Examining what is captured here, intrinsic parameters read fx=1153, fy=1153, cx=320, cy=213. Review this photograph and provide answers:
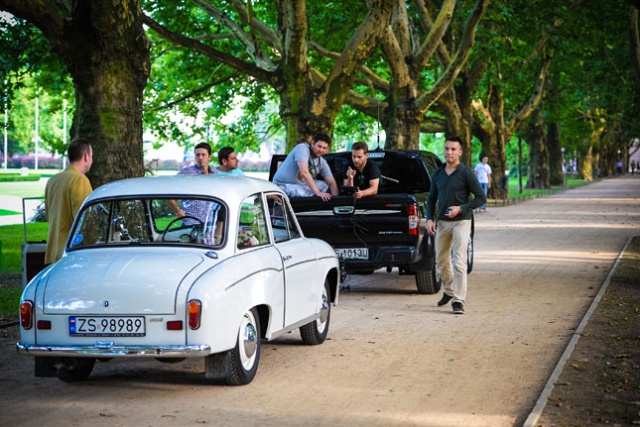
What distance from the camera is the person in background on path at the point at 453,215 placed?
13.1m

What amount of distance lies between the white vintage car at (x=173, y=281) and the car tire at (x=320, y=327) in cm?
29

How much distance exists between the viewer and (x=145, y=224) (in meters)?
9.16

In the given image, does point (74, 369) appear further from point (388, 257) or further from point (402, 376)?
point (388, 257)

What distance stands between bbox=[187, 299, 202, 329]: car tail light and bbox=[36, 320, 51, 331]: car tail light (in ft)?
3.34

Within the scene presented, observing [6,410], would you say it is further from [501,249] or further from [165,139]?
[165,139]

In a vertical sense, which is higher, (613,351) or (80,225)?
(80,225)

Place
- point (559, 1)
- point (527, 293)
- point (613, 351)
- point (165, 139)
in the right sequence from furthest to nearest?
point (165, 139)
point (559, 1)
point (527, 293)
point (613, 351)

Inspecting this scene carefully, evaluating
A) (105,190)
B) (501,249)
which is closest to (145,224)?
(105,190)

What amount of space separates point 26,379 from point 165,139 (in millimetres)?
29491

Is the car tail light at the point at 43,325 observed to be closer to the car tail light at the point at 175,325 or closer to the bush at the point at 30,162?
the car tail light at the point at 175,325

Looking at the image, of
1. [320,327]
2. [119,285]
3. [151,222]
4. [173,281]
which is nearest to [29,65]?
[320,327]

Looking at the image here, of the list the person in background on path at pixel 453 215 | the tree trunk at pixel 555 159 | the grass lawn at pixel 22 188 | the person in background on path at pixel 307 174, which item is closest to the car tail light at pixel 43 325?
the person in background on path at pixel 453 215

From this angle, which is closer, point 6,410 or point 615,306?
point 6,410

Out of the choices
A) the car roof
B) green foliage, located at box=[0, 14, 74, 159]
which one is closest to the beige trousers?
the car roof
